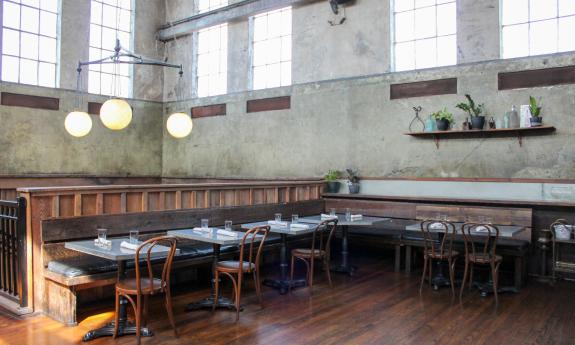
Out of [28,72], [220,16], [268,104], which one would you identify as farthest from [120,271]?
[220,16]

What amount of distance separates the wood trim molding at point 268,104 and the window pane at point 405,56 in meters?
2.19

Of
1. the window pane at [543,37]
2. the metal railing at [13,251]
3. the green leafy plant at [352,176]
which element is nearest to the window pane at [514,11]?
the window pane at [543,37]

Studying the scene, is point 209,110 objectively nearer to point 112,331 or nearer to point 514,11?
point 514,11

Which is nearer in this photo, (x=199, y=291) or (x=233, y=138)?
(x=199, y=291)

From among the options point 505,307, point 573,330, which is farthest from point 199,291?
point 573,330

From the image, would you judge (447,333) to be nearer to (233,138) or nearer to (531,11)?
(531,11)

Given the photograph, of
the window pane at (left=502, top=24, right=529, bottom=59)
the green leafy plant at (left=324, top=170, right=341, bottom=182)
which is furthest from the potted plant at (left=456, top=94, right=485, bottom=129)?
the green leafy plant at (left=324, top=170, right=341, bottom=182)

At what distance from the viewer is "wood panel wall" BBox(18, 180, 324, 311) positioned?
13.6 ft

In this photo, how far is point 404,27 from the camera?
751 cm

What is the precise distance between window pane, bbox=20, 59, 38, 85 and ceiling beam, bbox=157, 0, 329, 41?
291 cm

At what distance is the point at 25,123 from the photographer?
28.4 ft

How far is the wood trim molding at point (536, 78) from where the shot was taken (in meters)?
5.95

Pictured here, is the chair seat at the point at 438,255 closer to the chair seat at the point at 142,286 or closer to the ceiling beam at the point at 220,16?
the chair seat at the point at 142,286

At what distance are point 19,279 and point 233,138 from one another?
583 cm
